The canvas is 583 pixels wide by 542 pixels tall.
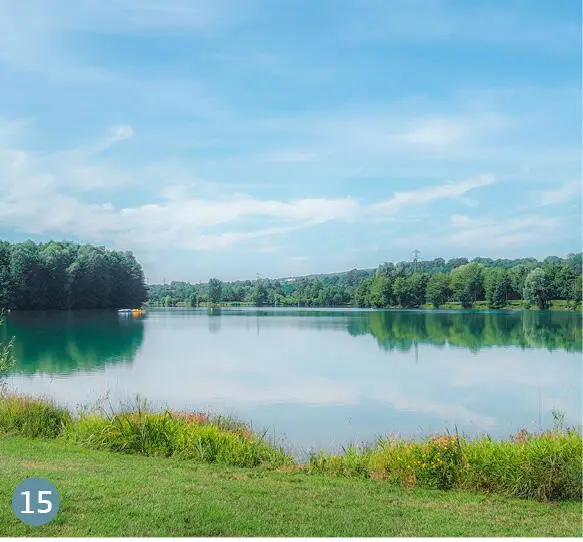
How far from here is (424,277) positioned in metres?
99.4

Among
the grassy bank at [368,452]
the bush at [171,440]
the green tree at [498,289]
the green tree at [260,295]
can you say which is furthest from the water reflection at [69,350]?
the green tree at [260,295]

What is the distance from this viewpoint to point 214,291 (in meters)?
131

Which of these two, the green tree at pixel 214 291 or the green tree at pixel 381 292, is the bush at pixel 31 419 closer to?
the green tree at pixel 381 292

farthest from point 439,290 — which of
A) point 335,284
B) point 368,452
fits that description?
point 368,452

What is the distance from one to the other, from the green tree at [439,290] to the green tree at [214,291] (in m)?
50.8

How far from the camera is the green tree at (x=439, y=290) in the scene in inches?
3762

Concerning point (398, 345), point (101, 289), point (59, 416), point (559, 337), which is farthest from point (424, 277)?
point (59, 416)

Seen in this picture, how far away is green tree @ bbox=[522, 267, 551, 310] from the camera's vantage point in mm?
78500

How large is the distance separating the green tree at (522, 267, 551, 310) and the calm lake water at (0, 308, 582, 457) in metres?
41.8

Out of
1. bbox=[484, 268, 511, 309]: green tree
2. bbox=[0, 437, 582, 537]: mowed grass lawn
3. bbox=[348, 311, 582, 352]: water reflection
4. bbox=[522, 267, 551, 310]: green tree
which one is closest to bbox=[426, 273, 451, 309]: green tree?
bbox=[484, 268, 511, 309]: green tree

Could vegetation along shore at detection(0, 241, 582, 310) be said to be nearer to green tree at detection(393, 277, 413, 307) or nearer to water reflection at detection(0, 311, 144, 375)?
green tree at detection(393, 277, 413, 307)

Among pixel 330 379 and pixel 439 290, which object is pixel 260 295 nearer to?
pixel 439 290

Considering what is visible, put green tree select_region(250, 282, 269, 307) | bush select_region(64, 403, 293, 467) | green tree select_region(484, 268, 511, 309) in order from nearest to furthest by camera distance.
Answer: bush select_region(64, 403, 293, 467)
green tree select_region(484, 268, 511, 309)
green tree select_region(250, 282, 269, 307)

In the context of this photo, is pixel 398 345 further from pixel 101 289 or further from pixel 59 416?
pixel 101 289
